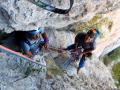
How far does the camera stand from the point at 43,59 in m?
9.73

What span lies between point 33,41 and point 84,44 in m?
1.83

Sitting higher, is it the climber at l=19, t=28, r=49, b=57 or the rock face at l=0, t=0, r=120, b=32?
the rock face at l=0, t=0, r=120, b=32

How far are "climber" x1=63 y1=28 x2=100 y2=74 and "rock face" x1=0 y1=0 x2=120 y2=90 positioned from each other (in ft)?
1.49

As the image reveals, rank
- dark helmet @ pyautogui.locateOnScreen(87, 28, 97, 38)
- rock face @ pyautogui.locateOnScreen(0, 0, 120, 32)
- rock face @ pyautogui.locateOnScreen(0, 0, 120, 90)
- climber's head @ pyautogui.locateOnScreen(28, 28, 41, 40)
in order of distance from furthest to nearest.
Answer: dark helmet @ pyautogui.locateOnScreen(87, 28, 97, 38)
climber's head @ pyautogui.locateOnScreen(28, 28, 41, 40)
rock face @ pyautogui.locateOnScreen(0, 0, 120, 90)
rock face @ pyautogui.locateOnScreen(0, 0, 120, 32)

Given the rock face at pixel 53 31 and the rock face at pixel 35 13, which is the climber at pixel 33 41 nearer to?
the rock face at pixel 53 31

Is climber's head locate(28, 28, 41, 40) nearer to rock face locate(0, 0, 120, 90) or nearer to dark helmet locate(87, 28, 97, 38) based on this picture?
rock face locate(0, 0, 120, 90)

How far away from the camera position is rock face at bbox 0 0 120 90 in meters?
7.29

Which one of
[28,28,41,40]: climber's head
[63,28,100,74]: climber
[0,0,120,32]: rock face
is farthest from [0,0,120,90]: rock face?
[63,28,100,74]: climber

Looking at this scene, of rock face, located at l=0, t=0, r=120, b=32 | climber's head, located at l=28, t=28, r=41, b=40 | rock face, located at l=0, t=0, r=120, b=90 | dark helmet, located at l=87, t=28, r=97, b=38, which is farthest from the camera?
dark helmet, located at l=87, t=28, r=97, b=38

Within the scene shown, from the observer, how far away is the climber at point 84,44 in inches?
379

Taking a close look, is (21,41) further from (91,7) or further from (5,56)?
(91,7)

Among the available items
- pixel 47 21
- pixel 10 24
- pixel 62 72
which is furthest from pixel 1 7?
pixel 62 72

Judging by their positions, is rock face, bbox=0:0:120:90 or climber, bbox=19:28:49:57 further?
climber, bbox=19:28:49:57

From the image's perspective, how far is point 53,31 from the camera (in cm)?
1087
